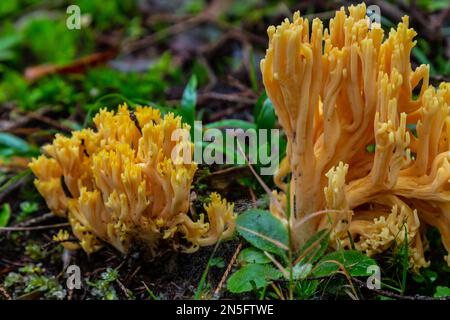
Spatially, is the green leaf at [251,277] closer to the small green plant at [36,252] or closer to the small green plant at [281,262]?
the small green plant at [281,262]

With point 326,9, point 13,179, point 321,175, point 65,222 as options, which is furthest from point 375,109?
point 326,9

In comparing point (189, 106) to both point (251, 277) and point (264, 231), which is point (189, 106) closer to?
point (264, 231)

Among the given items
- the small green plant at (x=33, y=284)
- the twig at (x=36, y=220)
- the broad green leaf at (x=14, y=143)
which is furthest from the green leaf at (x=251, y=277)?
the broad green leaf at (x=14, y=143)

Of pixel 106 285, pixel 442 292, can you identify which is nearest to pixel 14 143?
pixel 106 285

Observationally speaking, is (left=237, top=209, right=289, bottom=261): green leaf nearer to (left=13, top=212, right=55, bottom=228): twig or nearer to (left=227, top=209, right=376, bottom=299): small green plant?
(left=227, top=209, right=376, bottom=299): small green plant

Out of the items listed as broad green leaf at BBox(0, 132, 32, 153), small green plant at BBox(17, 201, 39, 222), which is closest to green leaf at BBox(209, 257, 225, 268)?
small green plant at BBox(17, 201, 39, 222)

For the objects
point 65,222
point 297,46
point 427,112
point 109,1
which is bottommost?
point 65,222
